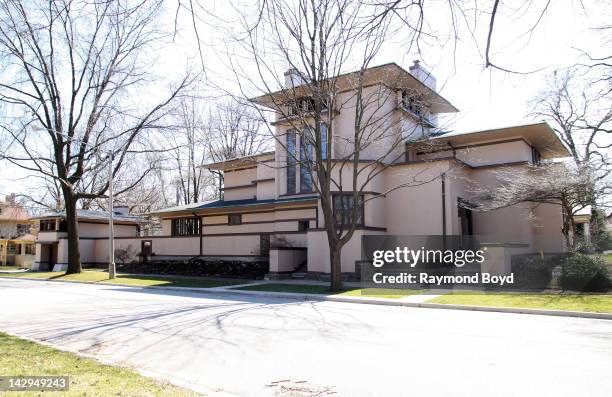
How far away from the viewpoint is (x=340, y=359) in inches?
316

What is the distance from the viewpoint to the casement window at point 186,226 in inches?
1483

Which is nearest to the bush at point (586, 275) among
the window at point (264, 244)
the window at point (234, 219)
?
the window at point (264, 244)

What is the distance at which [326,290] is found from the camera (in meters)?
20.4

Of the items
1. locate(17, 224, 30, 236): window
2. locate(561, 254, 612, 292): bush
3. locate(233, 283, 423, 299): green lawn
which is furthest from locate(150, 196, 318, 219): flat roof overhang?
locate(17, 224, 30, 236): window

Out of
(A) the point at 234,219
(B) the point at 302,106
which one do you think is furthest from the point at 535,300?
(A) the point at 234,219

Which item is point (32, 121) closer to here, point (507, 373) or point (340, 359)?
point (340, 359)

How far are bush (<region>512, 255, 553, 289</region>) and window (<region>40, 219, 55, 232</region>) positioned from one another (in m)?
37.7

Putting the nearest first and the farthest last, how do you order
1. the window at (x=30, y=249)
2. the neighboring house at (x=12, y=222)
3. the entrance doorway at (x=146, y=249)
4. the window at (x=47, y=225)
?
the entrance doorway at (x=146, y=249) → the window at (x=47, y=225) → the window at (x=30, y=249) → the neighboring house at (x=12, y=222)

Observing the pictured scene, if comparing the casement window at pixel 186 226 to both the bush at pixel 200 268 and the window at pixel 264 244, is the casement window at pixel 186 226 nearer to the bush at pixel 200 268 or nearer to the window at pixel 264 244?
the bush at pixel 200 268

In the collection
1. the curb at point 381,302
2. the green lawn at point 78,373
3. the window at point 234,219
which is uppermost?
the window at point 234,219

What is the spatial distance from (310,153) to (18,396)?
2468 cm

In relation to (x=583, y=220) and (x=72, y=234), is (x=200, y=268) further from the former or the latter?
(x=583, y=220)

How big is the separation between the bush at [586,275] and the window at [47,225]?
39.6 meters

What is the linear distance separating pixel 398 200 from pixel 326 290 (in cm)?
792
